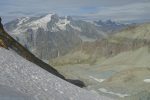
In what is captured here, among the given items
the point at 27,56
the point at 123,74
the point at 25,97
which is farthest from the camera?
the point at 123,74

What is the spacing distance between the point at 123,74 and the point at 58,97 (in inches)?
2403

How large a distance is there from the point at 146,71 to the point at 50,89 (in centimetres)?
6403

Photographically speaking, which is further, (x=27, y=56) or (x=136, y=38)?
(x=136, y=38)

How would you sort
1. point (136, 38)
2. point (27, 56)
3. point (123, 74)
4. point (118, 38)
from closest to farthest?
point (27, 56)
point (123, 74)
point (136, 38)
point (118, 38)

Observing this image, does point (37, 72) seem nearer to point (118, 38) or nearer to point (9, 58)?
point (9, 58)

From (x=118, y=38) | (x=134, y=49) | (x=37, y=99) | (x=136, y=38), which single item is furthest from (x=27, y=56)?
(x=118, y=38)

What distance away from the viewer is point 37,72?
1402cm

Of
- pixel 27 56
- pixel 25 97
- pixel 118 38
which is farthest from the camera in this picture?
pixel 118 38

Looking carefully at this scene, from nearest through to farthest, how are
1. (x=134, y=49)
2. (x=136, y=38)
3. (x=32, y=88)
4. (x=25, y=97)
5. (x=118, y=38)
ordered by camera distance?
(x=25, y=97), (x=32, y=88), (x=134, y=49), (x=136, y=38), (x=118, y=38)

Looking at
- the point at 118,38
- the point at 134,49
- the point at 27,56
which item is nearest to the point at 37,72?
the point at 27,56

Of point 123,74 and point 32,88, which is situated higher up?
point 32,88

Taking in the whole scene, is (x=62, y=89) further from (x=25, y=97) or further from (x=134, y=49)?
(x=134, y=49)

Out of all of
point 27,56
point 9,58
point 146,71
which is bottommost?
point 146,71

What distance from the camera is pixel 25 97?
11180 mm
